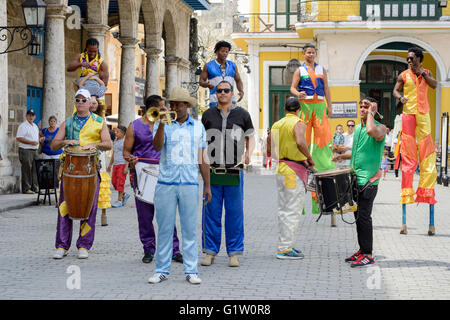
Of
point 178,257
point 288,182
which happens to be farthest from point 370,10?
point 178,257

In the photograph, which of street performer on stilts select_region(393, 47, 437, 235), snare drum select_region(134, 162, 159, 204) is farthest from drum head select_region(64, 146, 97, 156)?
street performer on stilts select_region(393, 47, 437, 235)

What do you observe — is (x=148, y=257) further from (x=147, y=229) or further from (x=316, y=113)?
(x=316, y=113)

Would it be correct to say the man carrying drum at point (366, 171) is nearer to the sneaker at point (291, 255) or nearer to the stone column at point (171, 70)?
the sneaker at point (291, 255)

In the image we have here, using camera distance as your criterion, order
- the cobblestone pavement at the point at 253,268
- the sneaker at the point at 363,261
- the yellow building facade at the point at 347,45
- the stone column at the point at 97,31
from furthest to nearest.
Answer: the yellow building facade at the point at 347,45, the stone column at the point at 97,31, the sneaker at the point at 363,261, the cobblestone pavement at the point at 253,268

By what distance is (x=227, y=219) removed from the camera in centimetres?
844

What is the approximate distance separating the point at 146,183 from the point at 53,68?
1024 cm

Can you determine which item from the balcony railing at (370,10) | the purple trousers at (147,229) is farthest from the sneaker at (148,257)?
the balcony railing at (370,10)

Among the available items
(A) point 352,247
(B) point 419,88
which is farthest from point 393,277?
(B) point 419,88

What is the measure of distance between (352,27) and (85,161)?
2560cm

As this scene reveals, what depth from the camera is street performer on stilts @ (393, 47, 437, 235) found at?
36.3ft

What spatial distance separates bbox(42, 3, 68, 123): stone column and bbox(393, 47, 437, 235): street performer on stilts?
9.19 metres

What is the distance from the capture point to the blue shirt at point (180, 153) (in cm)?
721

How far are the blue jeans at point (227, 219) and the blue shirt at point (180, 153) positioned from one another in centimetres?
112

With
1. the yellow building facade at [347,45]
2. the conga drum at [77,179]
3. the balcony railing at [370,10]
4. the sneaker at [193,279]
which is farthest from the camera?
the balcony railing at [370,10]
